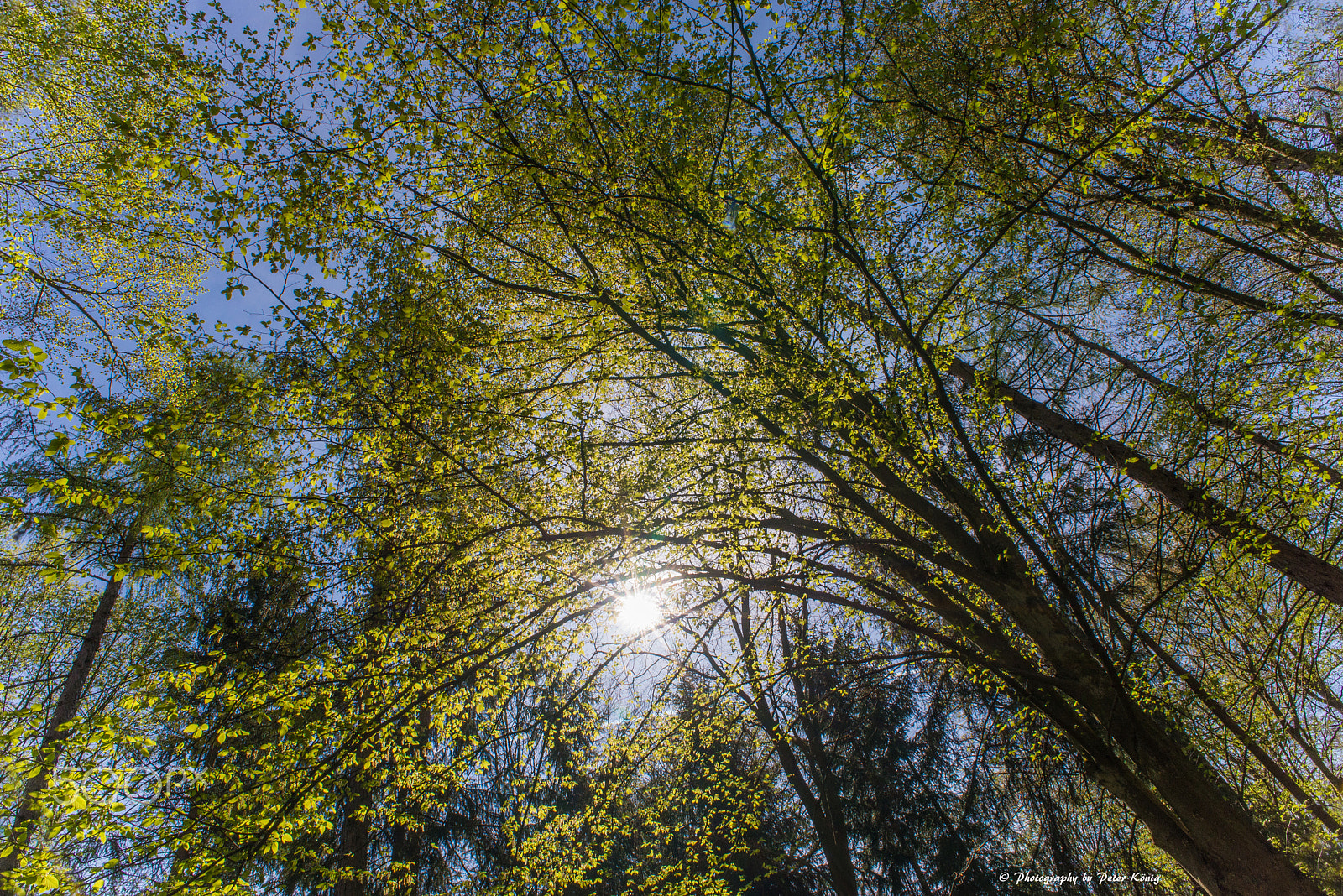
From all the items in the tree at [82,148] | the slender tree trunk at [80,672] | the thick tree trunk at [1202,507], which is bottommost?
the thick tree trunk at [1202,507]

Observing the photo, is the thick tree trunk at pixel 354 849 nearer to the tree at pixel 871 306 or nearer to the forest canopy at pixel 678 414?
the forest canopy at pixel 678 414

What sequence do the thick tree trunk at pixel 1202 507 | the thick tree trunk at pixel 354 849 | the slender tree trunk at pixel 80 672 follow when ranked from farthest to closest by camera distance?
the slender tree trunk at pixel 80 672
the thick tree trunk at pixel 354 849
the thick tree trunk at pixel 1202 507

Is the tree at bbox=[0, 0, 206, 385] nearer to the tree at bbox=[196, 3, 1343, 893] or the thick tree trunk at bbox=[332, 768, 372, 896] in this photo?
the tree at bbox=[196, 3, 1343, 893]

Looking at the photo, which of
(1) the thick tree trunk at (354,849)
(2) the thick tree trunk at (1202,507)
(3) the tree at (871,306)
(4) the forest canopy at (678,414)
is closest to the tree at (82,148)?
(4) the forest canopy at (678,414)

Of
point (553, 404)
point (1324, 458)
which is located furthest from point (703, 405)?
point (1324, 458)

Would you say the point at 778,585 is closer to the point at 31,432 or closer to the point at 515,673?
the point at 515,673

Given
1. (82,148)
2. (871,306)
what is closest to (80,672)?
(82,148)

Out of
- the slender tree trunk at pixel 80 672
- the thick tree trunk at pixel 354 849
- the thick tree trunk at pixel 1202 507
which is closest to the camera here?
the thick tree trunk at pixel 1202 507

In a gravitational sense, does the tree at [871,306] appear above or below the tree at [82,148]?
below

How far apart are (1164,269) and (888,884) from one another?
39.3 ft

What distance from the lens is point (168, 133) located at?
384 centimetres

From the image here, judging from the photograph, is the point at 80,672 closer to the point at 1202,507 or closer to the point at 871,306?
the point at 871,306

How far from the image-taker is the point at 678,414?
5.96m

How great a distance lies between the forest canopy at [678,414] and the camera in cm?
388
